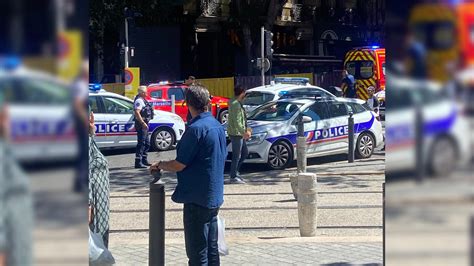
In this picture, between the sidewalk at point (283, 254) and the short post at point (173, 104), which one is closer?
the sidewalk at point (283, 254)

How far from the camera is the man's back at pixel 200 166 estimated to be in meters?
5.93

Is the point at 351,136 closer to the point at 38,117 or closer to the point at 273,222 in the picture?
the point at 273,222

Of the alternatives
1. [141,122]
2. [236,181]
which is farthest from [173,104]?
[236,181]

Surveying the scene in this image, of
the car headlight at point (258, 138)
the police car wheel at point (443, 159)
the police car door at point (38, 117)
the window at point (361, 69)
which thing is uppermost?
the window at point (361, 69)

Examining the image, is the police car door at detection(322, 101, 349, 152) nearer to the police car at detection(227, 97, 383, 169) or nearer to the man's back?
the police car at detection(227, 97, 383, 169)

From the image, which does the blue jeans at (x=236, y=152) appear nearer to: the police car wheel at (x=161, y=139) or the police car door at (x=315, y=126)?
the police car door at (x=315, y=126)

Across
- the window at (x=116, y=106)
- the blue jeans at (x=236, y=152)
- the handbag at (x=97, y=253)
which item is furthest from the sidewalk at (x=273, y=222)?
the window at (x=116, y=106)

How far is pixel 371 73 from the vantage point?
102 feet

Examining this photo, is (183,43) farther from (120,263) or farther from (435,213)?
(435,213)

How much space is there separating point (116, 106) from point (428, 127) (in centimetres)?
1612

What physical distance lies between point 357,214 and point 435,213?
745cm

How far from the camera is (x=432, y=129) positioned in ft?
8.60

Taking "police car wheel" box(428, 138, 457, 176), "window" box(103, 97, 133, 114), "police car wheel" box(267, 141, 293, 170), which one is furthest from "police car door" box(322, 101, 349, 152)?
"police car wheel" box(428, 138, 457, 176)

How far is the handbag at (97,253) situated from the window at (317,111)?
10.8 metres
